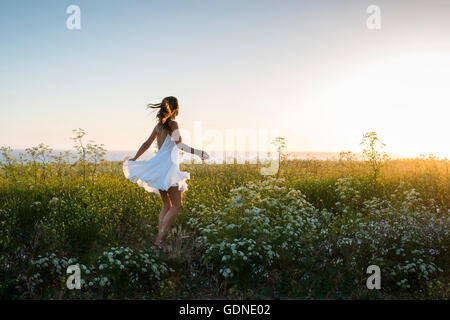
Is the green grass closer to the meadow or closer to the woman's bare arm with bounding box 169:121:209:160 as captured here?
the meadow

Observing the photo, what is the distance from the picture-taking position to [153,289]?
4551 mm

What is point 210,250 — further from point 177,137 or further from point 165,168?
point 177,137

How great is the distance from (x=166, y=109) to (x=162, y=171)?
3.26 feet

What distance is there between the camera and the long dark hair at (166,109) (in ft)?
17.6

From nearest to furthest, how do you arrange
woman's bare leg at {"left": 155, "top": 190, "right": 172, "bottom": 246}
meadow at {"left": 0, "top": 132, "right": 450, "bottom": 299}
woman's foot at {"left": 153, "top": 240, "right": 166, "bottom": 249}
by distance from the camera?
meadow at {"left": 0, "top": 132, "right": 450, "bottom": 299}
woman's foot at {"left": 153, "top": 240, "right": 166, "bottom": 249}
woman's bare leg at {"left": 155, "top": 190, "right": 172, "bottom": 246}

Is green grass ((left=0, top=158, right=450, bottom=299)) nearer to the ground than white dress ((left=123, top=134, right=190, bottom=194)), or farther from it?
nearer to the ground

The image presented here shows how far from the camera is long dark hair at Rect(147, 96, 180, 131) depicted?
536 centimetres

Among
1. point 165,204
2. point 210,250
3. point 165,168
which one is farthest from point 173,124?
point 210,250

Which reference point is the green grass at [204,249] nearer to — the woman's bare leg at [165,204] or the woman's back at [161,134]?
the woman's bare leg at [165,204]

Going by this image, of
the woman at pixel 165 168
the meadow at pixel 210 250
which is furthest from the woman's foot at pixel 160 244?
the meadow at pixel 210 250

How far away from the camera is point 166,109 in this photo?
5348 mm

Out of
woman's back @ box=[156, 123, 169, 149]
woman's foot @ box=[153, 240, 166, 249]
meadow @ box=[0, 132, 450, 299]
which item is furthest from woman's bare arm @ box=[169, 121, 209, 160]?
woman's foot @ box=[153, 240, 166, 249]
